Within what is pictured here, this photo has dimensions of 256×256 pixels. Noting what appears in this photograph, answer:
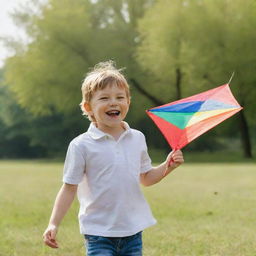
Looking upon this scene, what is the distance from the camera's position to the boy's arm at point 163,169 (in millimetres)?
3650

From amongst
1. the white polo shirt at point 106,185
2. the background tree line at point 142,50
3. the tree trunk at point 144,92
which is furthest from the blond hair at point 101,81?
the tree trunk at point 144,92

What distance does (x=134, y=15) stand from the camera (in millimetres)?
41156

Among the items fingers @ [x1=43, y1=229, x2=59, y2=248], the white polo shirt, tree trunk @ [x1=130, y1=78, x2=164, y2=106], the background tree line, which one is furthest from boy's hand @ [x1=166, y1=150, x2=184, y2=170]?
tree trunk @ [x1=130, y1=78, x2=164, y2=106]

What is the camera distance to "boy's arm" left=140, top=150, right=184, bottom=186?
365 cm

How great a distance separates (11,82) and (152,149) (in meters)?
14.3

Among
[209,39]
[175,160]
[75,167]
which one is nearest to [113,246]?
[75,167]

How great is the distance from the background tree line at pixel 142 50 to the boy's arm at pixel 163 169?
26.1 meters

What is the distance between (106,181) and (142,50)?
3219 centimetres

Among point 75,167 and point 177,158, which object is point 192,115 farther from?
point 75,167

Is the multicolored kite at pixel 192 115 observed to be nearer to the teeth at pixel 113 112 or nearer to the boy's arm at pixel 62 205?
Result: the teeth at pixel 113 112

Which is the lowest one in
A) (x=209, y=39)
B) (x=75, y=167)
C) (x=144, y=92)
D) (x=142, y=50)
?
(x=75, y=167)

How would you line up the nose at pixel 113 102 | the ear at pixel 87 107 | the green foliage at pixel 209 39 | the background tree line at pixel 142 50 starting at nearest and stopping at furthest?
the nose at pixel 113 102
the ear at pixel 87 107
the green foliage at pixel 209 39
the background tree line at pixel 142 50

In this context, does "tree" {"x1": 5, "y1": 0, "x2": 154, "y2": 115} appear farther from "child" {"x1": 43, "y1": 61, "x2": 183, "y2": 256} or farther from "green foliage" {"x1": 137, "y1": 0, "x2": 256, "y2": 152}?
"child" {"x1": 43, "y1": 61, "x2": 183, "y2": 256}

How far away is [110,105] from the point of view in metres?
3.59
